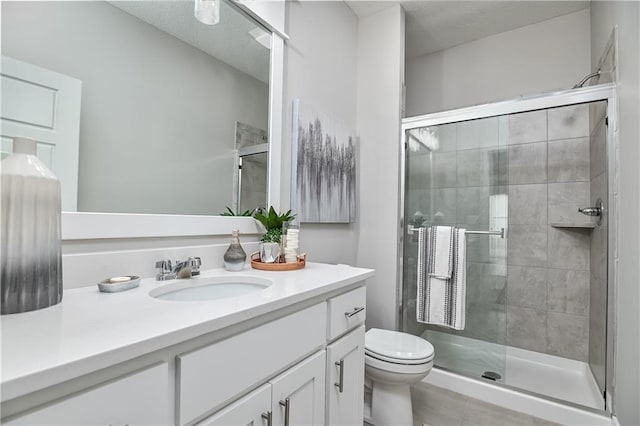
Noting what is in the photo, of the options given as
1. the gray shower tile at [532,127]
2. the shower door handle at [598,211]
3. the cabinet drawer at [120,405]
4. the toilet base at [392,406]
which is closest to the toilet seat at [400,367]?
the toilet base at [392,406]

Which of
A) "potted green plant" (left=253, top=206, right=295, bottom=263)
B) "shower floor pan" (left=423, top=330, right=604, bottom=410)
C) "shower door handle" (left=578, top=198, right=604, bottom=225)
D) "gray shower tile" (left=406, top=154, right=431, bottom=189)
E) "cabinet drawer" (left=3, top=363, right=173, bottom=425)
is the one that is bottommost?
"shower floor pan" (left=423, top=330, right=604, bottom=410)

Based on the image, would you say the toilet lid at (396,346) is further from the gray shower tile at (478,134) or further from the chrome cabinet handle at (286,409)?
the gray shower tile at (478,134)

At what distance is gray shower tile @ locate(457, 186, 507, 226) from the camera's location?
205 centimetres

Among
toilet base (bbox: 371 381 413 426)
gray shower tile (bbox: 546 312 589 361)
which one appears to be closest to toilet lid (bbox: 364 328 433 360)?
toilet base (bbox: 371 381 413 426)

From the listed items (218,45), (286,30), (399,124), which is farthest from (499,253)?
(218,45)

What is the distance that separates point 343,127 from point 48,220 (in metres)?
1.71

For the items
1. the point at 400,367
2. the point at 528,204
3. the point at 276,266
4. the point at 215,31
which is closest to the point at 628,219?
the point at 528,204

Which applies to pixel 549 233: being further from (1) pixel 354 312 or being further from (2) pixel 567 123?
(1) pixel 354 312

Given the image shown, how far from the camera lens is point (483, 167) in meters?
2.06

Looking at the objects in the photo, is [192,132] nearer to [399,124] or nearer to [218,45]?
[218,45]

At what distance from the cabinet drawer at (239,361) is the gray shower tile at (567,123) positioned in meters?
2.35

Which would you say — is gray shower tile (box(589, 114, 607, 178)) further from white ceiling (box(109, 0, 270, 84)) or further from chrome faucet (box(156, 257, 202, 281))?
chrome faucet (box(156, 257, 202, 281))

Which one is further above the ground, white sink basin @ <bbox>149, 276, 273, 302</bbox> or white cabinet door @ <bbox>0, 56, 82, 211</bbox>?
white cabinet door @ <bbox>0, 56, 82, 211</bbox>

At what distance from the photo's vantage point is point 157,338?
0.56m
